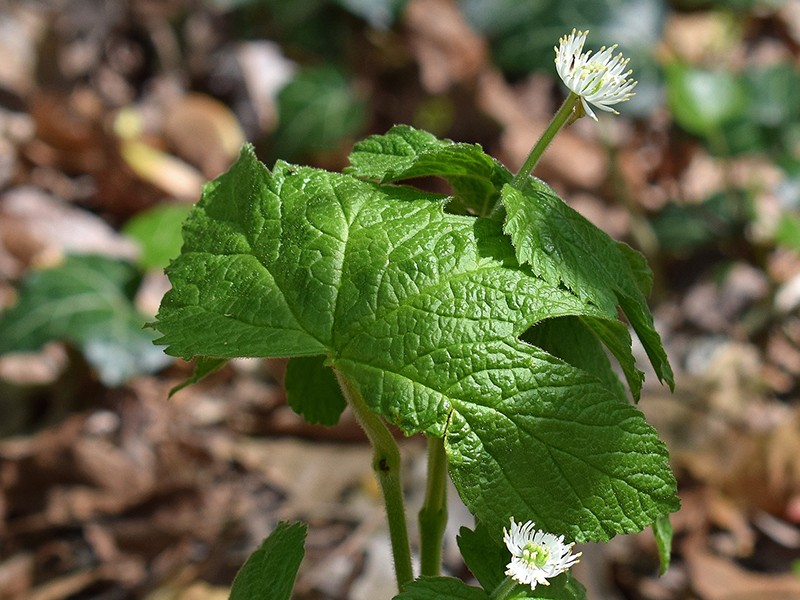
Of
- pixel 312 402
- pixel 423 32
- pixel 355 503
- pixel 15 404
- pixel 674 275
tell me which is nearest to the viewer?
pixel 312 402

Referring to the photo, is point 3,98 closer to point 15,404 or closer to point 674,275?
point 15,404

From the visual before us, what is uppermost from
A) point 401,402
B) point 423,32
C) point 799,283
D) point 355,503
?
point 401,402

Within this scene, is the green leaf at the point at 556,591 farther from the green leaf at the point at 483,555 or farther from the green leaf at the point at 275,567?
the green leaf at the point at 275,567

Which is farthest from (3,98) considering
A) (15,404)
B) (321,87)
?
(15,404)

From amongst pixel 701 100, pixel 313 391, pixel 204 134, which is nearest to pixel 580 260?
pixel 313 391

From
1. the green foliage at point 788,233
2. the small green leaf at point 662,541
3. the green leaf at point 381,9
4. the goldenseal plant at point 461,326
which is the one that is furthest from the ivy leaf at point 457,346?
the green leaf at point 381,9

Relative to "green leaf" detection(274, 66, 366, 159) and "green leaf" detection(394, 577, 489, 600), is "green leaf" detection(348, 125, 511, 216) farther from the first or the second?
"green leaf" detection(274, 66, 366, 159)

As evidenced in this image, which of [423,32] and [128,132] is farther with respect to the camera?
[423,32]
